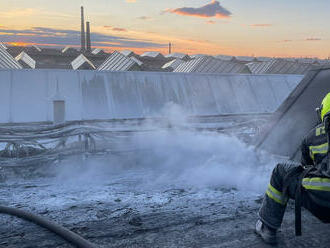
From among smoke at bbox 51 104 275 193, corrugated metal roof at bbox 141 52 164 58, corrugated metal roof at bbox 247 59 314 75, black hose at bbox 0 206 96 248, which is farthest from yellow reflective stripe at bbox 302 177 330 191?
corrugated metal roof at bbox 141 52 164 58

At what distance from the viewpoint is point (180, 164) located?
7.00m

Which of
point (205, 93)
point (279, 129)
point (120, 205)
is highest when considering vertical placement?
point (205, 93)

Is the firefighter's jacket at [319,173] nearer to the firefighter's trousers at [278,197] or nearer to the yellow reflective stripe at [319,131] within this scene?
the yellow reflective stripe at [319,131]

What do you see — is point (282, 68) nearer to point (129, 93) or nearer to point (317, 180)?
point (129, 93)

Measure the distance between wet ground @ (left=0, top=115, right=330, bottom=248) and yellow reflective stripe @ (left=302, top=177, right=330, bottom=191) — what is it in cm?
94

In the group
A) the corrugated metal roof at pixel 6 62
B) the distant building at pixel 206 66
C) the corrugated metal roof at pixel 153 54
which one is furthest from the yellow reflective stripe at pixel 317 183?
the corrugated metal roof at pixel 153 54

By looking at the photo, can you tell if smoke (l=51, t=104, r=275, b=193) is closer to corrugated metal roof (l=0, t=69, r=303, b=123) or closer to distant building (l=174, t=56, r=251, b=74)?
corrugated metal roof (l=0, t=69, r=303, b=123)

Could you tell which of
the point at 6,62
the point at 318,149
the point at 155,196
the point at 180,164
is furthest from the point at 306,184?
the point at 6,62

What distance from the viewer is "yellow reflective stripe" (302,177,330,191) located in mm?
2713

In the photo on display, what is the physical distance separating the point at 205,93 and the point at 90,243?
22.9 feet

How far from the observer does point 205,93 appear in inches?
376

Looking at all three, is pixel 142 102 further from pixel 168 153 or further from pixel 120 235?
pixel 120 235

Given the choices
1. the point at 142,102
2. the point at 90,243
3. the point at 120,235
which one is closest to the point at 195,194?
the point at 120,235

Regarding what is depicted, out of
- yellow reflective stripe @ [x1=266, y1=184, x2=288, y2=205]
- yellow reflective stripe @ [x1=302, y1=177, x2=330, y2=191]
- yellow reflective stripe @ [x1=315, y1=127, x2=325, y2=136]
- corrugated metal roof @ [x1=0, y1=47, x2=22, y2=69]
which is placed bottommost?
yellow reflective stripe @ [x1=266, y1=184, x2=288, y2=205]
